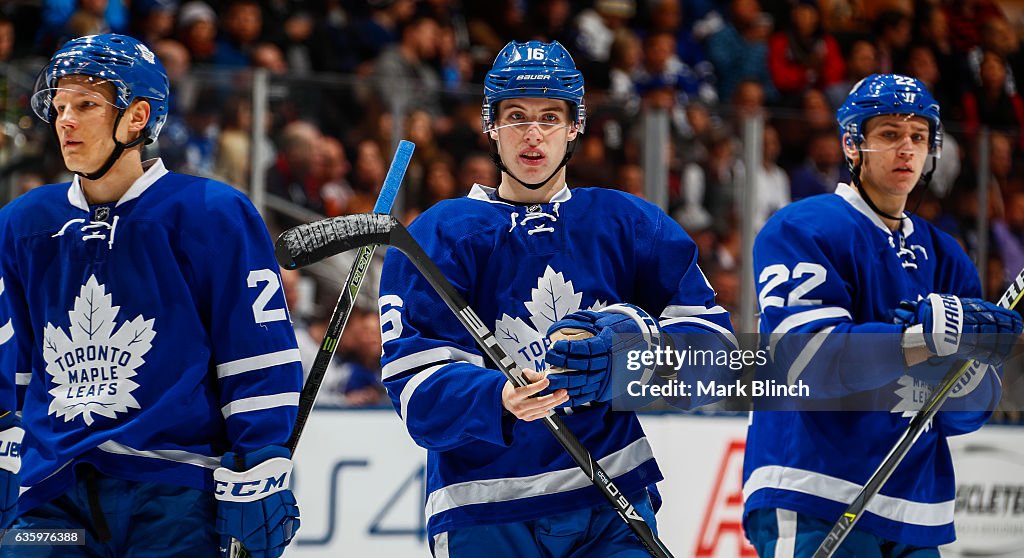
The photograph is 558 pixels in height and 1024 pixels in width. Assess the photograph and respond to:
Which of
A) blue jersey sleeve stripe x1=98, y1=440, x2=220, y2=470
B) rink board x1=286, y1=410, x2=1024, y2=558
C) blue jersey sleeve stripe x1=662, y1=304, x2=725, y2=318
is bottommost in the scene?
rink board x1=286, y1=410, x2=1024, y2=558

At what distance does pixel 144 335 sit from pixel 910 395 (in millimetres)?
1560

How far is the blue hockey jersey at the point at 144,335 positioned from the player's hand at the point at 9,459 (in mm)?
53

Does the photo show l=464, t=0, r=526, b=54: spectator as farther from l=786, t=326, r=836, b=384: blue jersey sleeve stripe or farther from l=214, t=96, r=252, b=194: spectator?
l=786, t=326, r=836, b=384: blue jersey sleeve stripe

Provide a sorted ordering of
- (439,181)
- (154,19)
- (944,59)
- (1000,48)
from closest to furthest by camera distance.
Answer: (439,181)
(154,19)
(1000,48)
(944,59)

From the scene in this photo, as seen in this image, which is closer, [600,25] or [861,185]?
[861,185]

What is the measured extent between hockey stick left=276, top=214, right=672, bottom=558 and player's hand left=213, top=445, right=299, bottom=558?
0.38 m

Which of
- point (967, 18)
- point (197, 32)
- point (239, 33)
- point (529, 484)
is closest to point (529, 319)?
point (529, 484)

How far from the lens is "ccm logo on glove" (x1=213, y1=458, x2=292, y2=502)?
2232 mm

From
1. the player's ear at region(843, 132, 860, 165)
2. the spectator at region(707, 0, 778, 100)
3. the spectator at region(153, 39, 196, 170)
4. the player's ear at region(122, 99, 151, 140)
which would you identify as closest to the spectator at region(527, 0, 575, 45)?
the spectator at region(707, 0, 778, 100)

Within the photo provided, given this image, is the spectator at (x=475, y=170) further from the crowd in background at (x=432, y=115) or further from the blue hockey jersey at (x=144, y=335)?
the blue hockey jersey at (x=144, y=335)

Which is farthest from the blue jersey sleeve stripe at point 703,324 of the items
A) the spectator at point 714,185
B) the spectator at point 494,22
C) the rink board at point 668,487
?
the spectator at point 494,22

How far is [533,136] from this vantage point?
240 centimetres

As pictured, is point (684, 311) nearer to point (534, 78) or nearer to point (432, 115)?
point (534, 78)

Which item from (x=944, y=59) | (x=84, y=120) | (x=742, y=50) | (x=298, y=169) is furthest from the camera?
(x=742, y=50)
